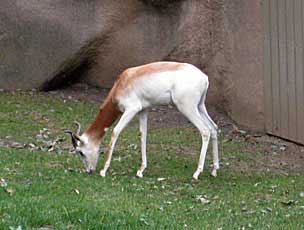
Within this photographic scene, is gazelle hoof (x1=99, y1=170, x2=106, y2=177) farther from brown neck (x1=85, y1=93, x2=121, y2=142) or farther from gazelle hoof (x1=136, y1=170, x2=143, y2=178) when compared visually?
brown neck (x1=85, y1=93, x2=121, y2=142)

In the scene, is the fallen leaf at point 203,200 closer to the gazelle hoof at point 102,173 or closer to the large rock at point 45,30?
the gazelle hoof at point 102,173

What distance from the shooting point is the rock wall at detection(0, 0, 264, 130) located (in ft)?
48.0

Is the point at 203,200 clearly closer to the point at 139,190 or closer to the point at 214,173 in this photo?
the point at 139,190

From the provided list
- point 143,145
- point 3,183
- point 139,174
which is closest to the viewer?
point 3,183

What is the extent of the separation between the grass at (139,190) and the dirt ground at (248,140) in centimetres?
24

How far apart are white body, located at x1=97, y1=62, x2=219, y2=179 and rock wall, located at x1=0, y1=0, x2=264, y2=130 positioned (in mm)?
4031

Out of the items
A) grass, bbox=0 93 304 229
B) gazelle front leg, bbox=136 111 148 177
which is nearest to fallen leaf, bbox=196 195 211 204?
grass, bbox=0 93 304 229

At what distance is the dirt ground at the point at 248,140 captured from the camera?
38.0ft

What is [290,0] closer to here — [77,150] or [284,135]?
[284,135]

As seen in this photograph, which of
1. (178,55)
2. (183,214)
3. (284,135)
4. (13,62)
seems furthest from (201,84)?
(13,62)

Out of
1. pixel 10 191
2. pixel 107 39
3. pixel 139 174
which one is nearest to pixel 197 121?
pixel 139 174

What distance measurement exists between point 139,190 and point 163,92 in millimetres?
1500

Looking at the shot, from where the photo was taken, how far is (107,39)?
50.5 ft

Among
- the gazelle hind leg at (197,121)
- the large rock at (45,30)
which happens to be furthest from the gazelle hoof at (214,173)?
the large rock at (45,30)
